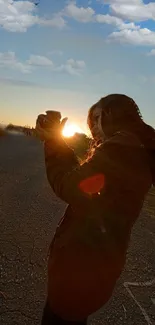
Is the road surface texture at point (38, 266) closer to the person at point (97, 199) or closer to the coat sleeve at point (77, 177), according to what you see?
the person at point (97, 199)

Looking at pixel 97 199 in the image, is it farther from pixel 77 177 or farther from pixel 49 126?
pixel 49 126

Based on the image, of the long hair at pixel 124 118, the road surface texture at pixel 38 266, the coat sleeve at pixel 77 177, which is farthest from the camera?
the road surface texture at pixel 38 266

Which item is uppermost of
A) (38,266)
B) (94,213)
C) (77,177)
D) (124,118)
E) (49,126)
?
(124,118)

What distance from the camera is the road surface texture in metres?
4.64

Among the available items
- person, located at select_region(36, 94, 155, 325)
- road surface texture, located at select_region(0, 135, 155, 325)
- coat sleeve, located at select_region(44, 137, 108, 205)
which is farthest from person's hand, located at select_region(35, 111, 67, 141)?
road surface texture, located at select_region(0, 135, 155, 325)

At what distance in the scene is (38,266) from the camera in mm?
5656

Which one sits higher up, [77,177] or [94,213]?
[77,177]

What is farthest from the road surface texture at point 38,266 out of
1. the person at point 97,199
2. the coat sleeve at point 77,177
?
the coat sleeve at point 77,177

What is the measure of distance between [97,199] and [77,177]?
150 mm

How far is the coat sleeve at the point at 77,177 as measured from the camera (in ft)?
7.89

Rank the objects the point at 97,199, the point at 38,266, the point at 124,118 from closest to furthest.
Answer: the point at 97,199, the point at 124,118, the point at 38,266

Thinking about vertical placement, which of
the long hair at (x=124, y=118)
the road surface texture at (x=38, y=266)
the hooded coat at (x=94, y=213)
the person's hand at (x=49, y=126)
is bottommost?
the road surface texture at (x=38, y=266)

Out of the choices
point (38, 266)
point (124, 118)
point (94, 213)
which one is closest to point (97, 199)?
point (94, 213)

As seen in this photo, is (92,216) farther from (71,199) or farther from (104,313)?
(104,313)
